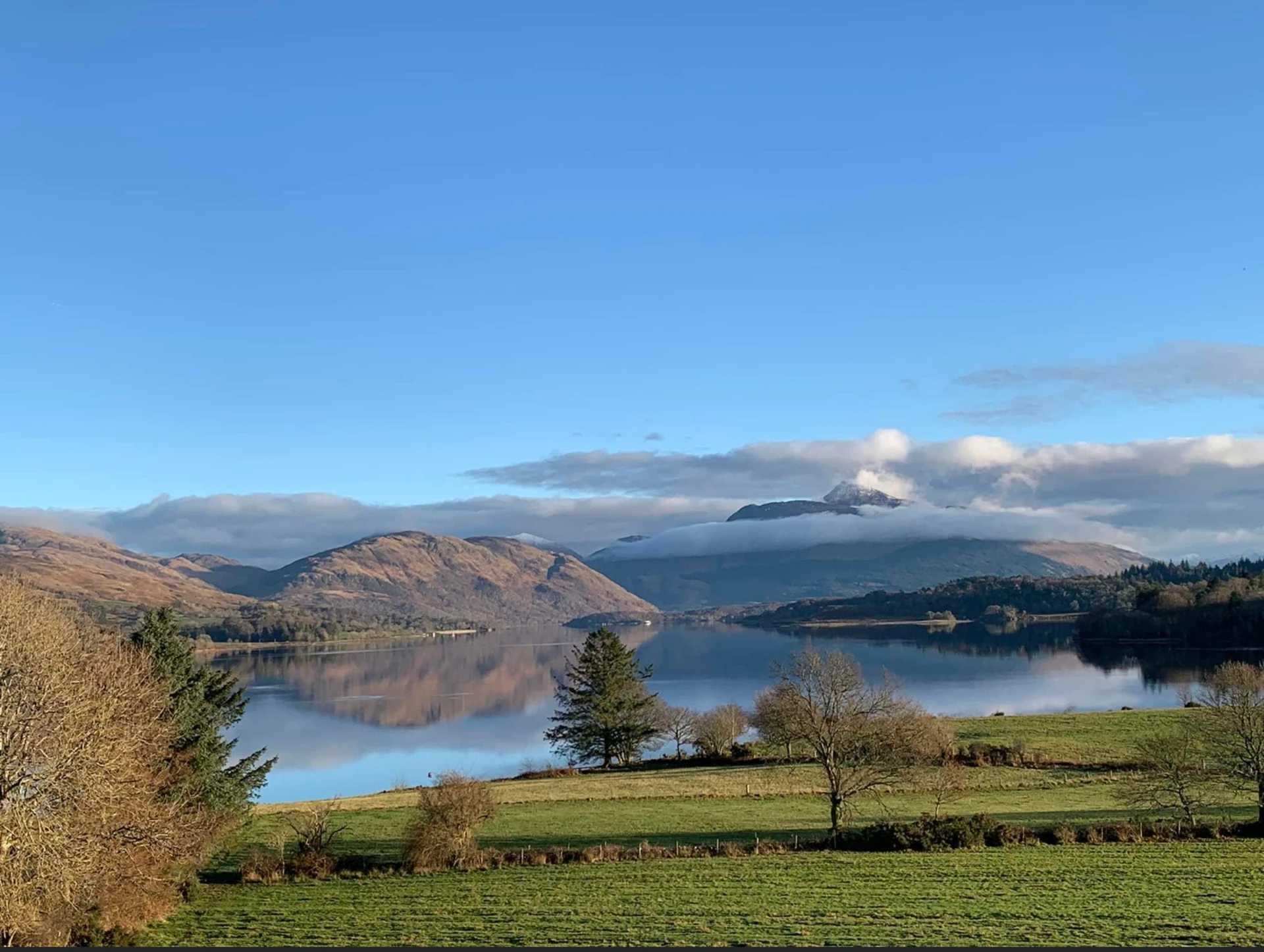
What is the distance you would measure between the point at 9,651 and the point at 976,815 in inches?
1286

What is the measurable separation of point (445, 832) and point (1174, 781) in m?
28.4

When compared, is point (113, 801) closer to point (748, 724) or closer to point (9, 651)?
point (9, 651)

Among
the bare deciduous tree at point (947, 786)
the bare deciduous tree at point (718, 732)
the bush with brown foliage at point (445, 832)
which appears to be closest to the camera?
the bush with brown foliage at point (445, 832)

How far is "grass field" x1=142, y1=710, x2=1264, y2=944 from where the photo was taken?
23.6 meters

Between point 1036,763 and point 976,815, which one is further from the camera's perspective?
point 1036,763

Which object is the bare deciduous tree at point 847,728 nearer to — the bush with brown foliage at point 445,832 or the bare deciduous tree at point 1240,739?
the bare deciduous tree at point 1240,739

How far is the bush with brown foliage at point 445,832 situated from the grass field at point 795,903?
3.95 feet

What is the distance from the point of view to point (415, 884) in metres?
31.8

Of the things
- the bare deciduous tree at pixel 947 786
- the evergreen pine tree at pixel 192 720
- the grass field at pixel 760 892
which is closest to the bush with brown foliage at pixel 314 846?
the grass field at pixel 760 892

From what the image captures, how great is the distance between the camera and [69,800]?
23656 millimetres

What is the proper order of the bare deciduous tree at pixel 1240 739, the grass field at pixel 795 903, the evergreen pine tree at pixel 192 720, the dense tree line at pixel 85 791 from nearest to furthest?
the dense tree line at pixel 85 791
the grass field at pixel 795 903
the evergreen pine tree at pixel 192 720
the bare deciduous tree at pixel 1240 739

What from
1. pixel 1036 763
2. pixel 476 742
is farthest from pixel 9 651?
pixel 476 742

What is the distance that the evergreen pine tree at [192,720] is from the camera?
35344mm

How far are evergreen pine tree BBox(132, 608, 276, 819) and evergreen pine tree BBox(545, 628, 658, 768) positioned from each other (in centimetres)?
3400
